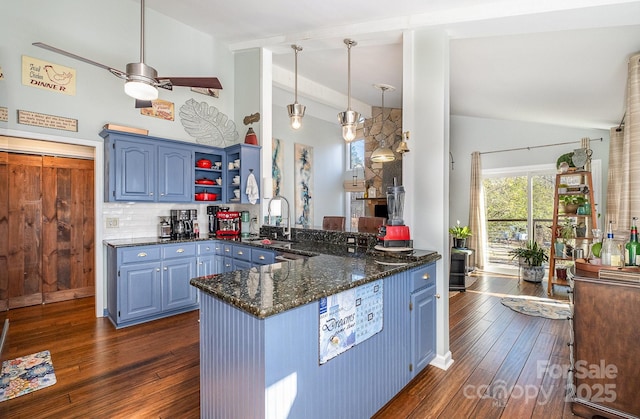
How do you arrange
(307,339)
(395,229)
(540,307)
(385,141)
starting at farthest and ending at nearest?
(385,141) → (540,307) → (395,229) → (307,339)

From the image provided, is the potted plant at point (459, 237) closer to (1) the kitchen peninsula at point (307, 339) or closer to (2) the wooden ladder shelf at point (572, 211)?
(2) the wooden ladder shelf at point (572, 211)

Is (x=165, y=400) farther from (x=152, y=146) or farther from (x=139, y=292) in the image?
(x=152, y=146)

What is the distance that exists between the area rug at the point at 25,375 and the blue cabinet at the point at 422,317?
2571 millimetres

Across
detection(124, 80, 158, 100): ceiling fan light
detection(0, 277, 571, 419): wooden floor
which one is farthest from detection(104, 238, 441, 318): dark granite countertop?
detection(124, 80, 158, 100): ceiling fan light

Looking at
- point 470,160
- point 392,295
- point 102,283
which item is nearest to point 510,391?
point 392,295

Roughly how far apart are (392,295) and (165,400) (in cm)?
162

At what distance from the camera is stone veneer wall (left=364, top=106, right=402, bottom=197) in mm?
6465

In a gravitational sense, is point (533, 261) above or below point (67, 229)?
below

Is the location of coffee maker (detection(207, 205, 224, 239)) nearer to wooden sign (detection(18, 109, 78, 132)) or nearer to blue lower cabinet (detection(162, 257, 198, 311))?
blue lower cabinet (detection(162, 257, 198, 311))

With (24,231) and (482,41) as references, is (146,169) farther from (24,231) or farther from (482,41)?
(482,41)

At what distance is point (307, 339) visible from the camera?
1.42m

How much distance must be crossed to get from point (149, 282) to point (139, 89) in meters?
2.09

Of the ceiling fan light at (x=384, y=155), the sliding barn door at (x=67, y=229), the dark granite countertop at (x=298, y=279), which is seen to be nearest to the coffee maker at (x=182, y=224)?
the sliding barn door at (x=67, y=229)

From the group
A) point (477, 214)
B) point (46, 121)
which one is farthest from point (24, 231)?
point (477, 214)
